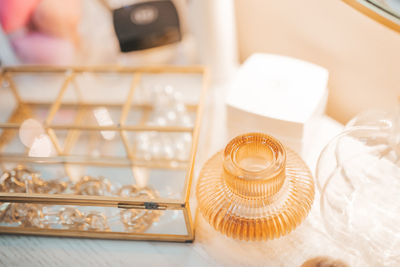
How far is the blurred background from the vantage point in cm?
45

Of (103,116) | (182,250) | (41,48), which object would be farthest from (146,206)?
(41,48)

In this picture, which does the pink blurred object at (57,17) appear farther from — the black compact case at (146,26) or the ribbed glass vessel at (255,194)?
the ribbed glass vessel at (255,194)

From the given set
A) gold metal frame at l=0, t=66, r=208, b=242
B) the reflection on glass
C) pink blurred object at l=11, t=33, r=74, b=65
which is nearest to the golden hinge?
gold metal frame at l=0, t=66, r=208, b=242

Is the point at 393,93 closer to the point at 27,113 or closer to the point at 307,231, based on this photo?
the point at 307,231

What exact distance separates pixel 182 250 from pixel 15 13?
0.42 m

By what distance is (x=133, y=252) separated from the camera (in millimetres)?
420

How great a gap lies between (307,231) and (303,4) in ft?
0.86

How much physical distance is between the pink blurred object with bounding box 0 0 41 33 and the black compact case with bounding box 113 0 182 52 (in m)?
0.13

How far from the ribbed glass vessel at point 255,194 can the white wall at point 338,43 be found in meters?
0.16

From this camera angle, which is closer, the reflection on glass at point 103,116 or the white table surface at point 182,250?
the white table surface at point 182,250

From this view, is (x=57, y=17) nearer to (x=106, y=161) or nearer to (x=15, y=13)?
(x=15, y=13)

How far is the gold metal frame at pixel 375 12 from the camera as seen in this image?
0.39m

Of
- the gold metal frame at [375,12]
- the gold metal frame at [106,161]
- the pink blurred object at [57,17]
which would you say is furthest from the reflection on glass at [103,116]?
the gold metal frame at [375,12]

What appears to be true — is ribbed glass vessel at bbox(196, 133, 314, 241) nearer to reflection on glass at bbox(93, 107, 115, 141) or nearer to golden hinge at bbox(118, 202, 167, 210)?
golden hinge at bbox(118, 202, 167, 210)
